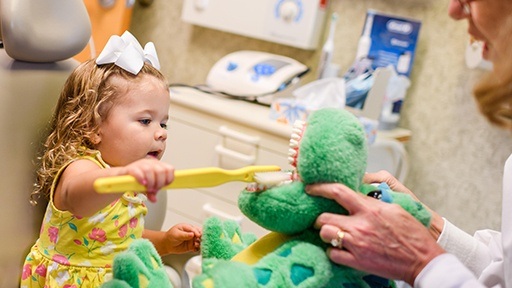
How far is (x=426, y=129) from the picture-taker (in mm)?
2416

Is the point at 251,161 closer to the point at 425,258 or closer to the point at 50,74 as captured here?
the point at 50,74

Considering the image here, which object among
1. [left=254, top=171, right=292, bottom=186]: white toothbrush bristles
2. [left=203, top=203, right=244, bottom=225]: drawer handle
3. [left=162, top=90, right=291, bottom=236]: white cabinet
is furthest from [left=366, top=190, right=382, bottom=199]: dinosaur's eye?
[left=203, top=203, right=244, bottom=225]: drawer handle

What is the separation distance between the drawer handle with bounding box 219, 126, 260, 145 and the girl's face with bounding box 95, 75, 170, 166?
0.87 m

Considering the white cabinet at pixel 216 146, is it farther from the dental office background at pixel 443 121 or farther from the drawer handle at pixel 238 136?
the dental office background at pixel 443 121

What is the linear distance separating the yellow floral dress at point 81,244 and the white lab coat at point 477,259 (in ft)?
1.83

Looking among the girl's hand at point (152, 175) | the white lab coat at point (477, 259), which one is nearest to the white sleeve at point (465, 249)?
the white lab coat at point (477, 259)

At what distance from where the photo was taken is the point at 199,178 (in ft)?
3.05

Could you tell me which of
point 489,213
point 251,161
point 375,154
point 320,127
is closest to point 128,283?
point 320,127

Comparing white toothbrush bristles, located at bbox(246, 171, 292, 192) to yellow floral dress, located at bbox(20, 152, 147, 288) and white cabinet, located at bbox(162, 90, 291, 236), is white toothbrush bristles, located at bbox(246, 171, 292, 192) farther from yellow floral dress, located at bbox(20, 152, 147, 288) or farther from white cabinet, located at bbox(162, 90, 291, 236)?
white cabinet, located at bbox(162, 90, 291, 236)

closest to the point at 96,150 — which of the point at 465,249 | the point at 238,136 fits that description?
the point at 465,249

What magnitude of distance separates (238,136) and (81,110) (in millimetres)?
962

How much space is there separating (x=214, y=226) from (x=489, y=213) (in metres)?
1.49

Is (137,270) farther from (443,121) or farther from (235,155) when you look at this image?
(443,121)

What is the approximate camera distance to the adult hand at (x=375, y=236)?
3.21ft
